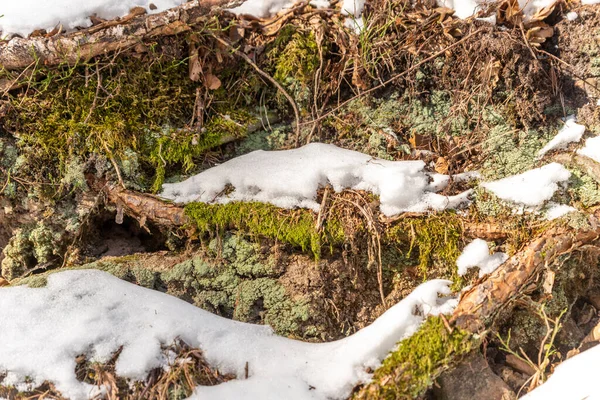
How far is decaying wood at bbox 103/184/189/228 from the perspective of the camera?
Result: 3148 mm

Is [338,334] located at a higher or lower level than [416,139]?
lower

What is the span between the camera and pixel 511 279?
2.65 meters

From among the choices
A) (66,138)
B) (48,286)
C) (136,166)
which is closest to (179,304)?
(48,286)

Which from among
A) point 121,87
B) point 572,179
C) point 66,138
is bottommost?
point 572,179

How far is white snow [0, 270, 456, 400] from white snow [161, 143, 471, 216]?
0.57 meters

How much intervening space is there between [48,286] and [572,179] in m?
3.38

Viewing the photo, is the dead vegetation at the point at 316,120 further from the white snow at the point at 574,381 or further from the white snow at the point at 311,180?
the white snow at the point at 574,381

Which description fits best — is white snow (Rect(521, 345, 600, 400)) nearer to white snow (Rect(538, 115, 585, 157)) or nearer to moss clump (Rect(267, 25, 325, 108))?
white snow (Rect(538, 115, 585, 157))

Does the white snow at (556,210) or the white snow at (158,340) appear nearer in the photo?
the white snow at (158,340)

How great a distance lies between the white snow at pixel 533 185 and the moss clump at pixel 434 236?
1.17ft

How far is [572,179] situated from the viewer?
2928 mm

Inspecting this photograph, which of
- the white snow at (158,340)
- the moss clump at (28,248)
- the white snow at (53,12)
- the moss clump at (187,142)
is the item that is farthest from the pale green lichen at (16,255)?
the white snow at (53,12)

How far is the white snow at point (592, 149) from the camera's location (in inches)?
114

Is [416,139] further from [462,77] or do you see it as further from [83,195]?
[83,195]
